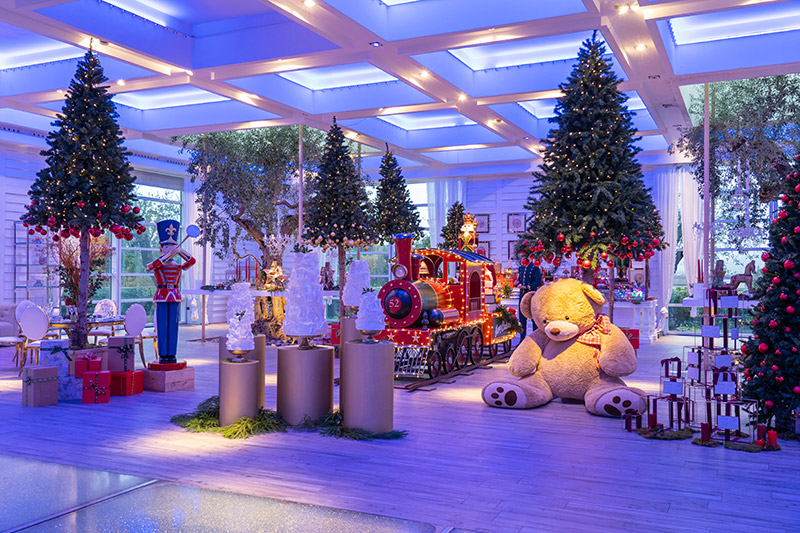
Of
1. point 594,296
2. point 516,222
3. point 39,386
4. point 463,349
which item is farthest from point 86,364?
point 516,222

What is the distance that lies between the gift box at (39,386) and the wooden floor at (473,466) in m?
0.19

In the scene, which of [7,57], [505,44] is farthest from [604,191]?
[7,57]

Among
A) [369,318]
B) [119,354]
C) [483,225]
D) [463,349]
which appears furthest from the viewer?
[483,225]

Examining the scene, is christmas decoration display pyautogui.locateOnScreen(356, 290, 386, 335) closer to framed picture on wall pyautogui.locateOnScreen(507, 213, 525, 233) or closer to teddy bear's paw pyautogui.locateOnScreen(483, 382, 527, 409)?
teddy bear's paw pyautogui.locateOnScreen(483, 382, 527, 409)

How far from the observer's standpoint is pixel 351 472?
4.86 meters

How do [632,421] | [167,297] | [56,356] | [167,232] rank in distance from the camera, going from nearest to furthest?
[632,421] → [56,356] → [167,297] → [167,232]

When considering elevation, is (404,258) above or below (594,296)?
above

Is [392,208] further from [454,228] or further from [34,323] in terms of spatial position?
[34,323]

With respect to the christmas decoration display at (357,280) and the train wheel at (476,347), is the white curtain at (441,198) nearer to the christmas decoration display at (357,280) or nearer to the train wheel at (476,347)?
the train wheel at (476,347)

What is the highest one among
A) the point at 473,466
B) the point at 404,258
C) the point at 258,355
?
the point at 404,258

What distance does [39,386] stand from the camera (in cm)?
732

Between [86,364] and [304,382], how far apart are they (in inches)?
122

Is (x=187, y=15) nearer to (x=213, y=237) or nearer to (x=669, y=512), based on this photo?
(x=213, y=237)

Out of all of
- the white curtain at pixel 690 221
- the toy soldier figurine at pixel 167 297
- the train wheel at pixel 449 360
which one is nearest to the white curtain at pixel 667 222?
the white curtain at pixel 690 221
